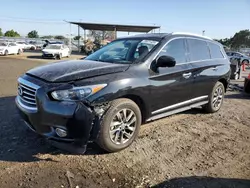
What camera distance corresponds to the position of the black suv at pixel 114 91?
332cm

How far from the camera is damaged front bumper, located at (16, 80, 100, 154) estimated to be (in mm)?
3277

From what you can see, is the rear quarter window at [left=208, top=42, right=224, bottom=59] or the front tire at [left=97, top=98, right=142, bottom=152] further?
the rear quarter window at [left=208, top=42, right=224, bottom=59]

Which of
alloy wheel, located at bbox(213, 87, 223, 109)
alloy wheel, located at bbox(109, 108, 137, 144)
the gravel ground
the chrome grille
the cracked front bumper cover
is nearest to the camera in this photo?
the gravel ground

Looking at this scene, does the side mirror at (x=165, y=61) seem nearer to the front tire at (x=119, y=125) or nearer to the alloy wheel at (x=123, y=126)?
the front tire at (x=119, y=125)

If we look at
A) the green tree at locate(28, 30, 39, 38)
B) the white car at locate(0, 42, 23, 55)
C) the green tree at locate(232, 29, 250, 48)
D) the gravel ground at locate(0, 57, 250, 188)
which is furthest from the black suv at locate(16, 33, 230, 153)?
the green tree at locate(28, 30, 39, 38)

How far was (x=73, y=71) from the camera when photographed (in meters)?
3.72

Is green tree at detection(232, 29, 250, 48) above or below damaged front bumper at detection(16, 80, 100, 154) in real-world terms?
above

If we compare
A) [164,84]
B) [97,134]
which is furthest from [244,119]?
[97,134]

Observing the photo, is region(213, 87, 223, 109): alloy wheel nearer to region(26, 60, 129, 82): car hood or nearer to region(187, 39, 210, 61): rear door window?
region(187, 39, 210, 61): rear door window

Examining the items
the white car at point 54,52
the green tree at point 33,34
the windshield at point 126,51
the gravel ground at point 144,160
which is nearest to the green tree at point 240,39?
the white car at point 54,52

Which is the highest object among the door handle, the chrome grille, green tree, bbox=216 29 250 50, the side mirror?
green tree, bbox=216 29 250 50

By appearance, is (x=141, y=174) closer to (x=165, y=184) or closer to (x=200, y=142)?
(x=165, y=184)

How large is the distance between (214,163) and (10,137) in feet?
10.6

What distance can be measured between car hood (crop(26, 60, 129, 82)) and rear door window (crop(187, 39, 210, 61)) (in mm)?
Result: 1854
